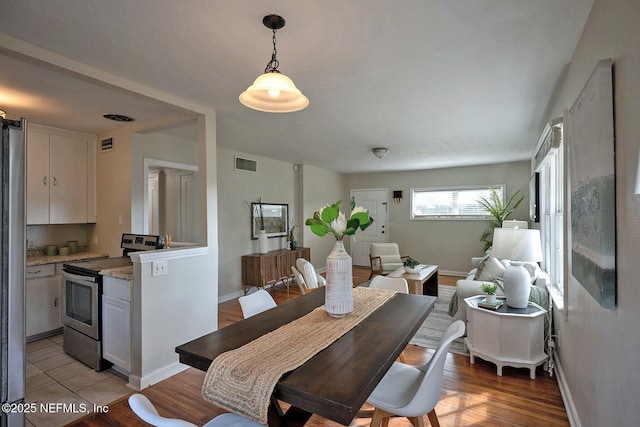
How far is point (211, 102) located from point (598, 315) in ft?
10.1

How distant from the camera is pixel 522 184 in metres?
6.11

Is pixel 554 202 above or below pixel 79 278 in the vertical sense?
above

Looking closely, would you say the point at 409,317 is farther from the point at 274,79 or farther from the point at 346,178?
the point at 346,178

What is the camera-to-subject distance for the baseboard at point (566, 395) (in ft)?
6.21

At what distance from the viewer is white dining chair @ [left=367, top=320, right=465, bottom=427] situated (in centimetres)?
141

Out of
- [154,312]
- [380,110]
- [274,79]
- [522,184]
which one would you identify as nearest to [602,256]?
[274,79]

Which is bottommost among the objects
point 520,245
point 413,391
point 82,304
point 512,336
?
point 512,336

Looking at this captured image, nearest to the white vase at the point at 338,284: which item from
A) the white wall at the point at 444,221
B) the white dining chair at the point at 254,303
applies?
the white dining chair at the point at 254,303

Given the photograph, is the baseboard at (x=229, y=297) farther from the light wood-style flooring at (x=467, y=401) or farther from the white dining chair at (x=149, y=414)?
the white dining chair at (x=149, y=414)

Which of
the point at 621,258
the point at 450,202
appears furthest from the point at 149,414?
the point at 450,202

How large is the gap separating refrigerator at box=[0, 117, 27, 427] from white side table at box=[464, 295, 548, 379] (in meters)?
3.00

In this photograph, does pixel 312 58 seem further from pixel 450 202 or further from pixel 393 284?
pixel 450 202

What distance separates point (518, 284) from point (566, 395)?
83cm

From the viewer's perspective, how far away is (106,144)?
3836 mm
